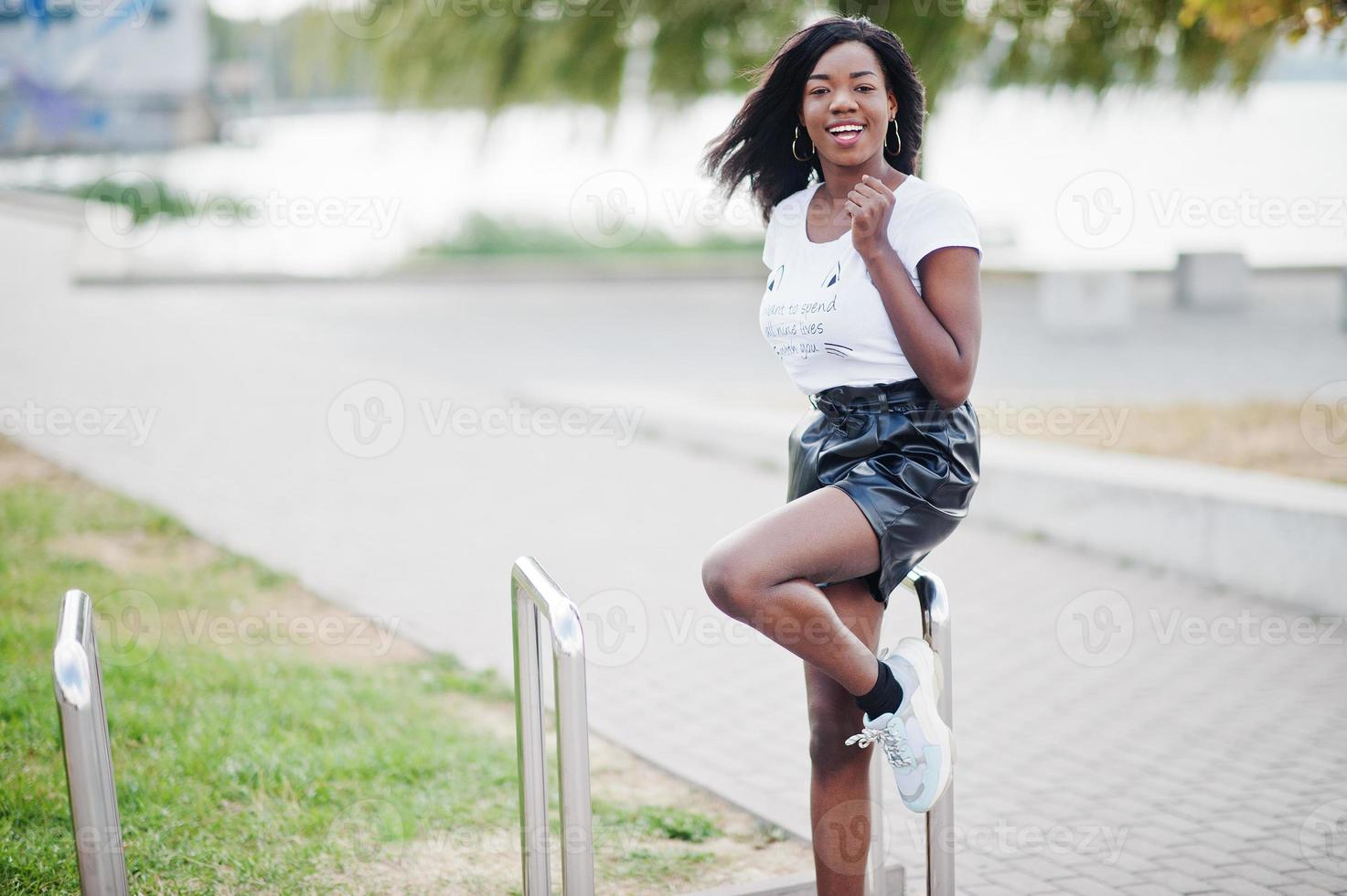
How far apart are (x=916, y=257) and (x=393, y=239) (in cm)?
2133

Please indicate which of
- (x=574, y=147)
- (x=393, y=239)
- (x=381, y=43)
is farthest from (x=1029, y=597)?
(x=393, y=239)

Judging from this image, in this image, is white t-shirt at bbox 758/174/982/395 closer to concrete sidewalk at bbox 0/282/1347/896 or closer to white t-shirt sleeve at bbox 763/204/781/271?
white t-shirt sleeve at bbox 763/204/781/271

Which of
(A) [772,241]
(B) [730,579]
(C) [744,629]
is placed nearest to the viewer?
(B) [730,579]

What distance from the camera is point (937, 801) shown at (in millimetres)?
3047

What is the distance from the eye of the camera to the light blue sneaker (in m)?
2.71

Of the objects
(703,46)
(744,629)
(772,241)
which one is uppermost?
(703,46)

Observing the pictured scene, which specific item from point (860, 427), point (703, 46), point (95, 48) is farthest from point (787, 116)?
point (703, 46)

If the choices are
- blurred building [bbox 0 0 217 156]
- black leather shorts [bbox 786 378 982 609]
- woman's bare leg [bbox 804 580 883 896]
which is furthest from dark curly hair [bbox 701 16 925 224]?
blurred building [bbox 0 0 217 156]

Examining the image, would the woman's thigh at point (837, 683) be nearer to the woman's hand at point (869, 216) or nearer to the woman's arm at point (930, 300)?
the woman's arm at point (930, 300)

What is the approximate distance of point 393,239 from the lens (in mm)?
23078

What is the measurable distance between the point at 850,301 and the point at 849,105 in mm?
440

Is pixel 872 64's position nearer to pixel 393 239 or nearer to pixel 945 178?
pixel 945 178

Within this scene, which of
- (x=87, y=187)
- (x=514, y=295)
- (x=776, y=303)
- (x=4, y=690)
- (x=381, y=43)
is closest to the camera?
(x=776, y=303)

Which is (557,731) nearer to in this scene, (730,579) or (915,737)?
(730,579)
